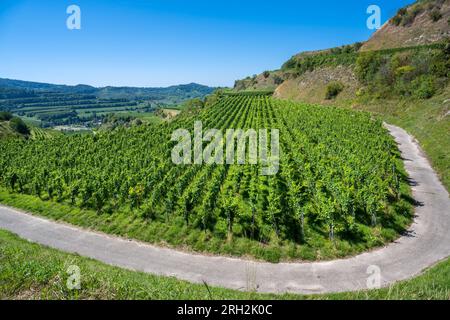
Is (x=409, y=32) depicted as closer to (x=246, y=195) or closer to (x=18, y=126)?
(x=246, y=195)

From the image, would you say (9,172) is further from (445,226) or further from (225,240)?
(445,226)

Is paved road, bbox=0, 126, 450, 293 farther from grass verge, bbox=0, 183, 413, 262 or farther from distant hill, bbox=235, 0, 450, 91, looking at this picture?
distant hill, bbox=235, 0, 450, 91

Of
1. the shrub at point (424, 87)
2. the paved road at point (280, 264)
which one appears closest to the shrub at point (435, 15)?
the shrub at point (424, 87)

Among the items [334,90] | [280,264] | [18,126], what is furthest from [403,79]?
[18,126]

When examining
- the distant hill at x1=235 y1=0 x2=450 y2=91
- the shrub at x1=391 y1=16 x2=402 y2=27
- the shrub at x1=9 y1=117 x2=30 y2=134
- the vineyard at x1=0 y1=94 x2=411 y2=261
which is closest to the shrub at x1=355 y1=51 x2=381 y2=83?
the distant hill at x1=235 y1=0 x2=450 y2=91

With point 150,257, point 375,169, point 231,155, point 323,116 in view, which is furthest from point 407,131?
point 150,257

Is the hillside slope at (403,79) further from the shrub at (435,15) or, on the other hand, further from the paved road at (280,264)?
the paved road at (280,264)
